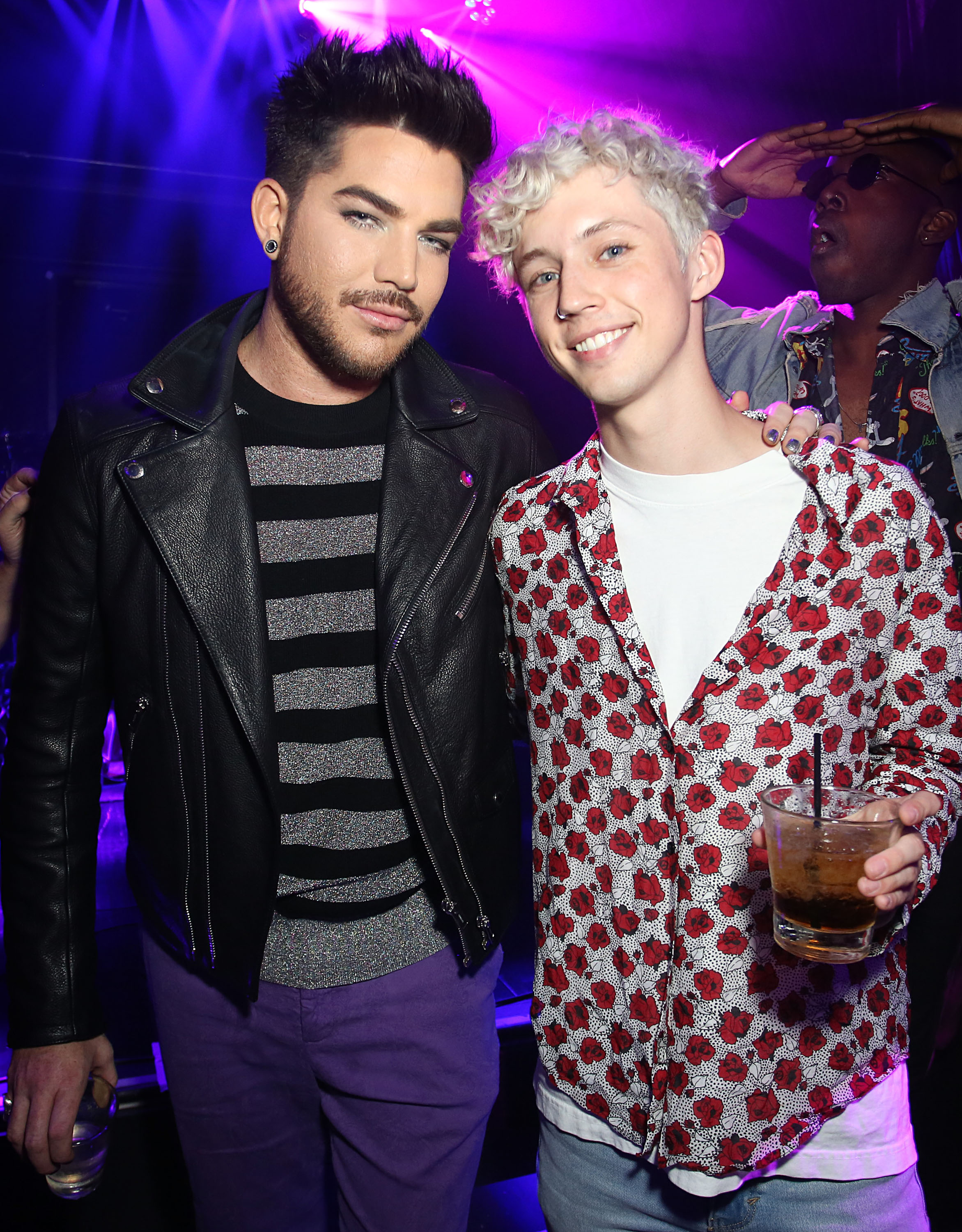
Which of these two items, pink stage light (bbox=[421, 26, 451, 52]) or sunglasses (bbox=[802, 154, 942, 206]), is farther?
pink stage light (bbox=[421, 26, 451, 52])

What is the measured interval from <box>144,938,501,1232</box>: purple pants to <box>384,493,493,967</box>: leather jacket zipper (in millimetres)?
113

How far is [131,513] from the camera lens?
1454 mm

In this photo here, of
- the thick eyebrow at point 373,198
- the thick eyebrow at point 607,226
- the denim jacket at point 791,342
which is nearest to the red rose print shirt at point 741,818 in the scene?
the thick eyebrow at point 607,226

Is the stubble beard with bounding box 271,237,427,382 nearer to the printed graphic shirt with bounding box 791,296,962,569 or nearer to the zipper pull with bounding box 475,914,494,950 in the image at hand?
the zipper pull with bounding box 475,914,494,950

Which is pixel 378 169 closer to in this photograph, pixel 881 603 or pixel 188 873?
pixel 881 603

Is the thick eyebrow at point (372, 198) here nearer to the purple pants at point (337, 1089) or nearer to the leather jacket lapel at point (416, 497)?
the leather jacket lapel at point (416, 497)

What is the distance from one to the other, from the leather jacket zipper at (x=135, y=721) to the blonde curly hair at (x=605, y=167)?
35.5 inches

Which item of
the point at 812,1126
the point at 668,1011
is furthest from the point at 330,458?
the point at 812,1126

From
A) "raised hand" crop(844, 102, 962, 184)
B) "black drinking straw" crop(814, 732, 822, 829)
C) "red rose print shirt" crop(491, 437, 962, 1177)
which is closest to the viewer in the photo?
"black drinking straw" crop(814, 732, 822, 829)

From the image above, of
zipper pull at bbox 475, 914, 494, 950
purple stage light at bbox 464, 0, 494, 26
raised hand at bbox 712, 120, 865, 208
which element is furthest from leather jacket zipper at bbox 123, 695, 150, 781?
purple stage light at bbox 464, 0, 494, 26

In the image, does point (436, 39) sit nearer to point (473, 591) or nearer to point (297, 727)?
point (473, 591)

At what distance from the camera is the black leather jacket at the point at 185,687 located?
1419 mm

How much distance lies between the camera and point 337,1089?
1521 millimetres

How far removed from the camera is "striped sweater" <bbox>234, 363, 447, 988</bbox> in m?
1.47
